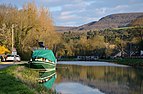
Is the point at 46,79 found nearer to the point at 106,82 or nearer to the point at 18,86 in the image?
the point at 106,82

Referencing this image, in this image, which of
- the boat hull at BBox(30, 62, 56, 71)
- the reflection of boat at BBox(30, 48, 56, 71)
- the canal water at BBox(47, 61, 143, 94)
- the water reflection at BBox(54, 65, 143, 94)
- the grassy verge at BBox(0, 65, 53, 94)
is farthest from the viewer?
the reflection of boat at BBox(30, 48, 56, 71)

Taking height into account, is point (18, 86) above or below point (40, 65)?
above

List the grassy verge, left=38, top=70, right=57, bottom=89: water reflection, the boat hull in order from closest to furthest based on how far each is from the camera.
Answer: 1. the grassy verge
2. left=38, top=70, right=57, bottom=89: water reflection
3. the boat hull

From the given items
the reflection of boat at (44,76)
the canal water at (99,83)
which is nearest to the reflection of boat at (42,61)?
the reflection of boat at (44,76)

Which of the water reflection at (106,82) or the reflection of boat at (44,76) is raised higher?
the reflection of boat at (44,76)

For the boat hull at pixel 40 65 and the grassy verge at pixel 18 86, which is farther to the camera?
the boat hull at pixel 40 65

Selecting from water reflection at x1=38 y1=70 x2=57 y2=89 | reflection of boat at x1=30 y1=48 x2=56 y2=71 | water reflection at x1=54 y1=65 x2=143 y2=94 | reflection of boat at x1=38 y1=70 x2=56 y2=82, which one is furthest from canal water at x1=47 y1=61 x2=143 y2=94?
reflection of boat at x1=30 y1=48 x2=56 y2=71

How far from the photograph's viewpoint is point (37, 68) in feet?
144

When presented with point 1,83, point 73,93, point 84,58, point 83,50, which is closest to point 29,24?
point 73,93

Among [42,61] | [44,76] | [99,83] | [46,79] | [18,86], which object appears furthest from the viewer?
[42,61]

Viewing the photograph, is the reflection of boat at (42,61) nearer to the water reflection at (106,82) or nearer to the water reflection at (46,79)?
the water reflection at (46,79)

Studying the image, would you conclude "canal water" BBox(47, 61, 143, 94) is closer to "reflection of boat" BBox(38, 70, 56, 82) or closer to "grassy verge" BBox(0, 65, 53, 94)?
"reflection of boat" BBox(38, 70, 56, 82)

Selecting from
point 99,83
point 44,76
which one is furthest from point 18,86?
point 44,76

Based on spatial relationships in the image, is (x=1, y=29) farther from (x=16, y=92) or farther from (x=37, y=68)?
(x=16, y=92)
